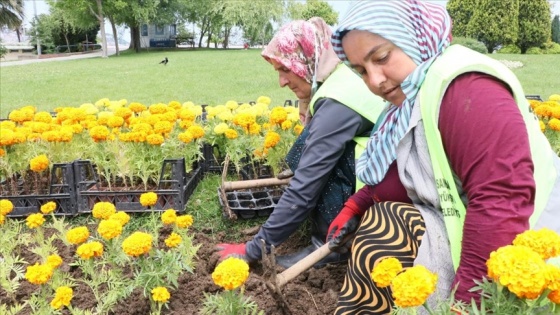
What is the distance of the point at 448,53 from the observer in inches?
58.8

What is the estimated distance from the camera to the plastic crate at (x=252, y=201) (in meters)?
2.93

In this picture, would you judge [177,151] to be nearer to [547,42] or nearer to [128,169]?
[128,169]

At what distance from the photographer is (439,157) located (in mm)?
1430

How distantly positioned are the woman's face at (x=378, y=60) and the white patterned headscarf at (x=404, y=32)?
20 millimetres

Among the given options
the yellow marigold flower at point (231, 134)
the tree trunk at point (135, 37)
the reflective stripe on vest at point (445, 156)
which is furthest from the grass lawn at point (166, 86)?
the tree trunk at point (135, 37)

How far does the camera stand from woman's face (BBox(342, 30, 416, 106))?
1.50 meters

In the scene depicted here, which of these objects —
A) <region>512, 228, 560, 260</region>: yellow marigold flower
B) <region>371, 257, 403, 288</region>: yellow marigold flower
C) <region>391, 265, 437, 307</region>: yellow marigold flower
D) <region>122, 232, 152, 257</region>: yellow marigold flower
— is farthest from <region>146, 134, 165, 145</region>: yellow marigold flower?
<region>512, 228, 560, 260</region>: yellow marigold flower

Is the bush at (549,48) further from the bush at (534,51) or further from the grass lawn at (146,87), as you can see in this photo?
the grass lawn at (146,87)

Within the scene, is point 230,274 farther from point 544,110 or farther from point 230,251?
point 544,110

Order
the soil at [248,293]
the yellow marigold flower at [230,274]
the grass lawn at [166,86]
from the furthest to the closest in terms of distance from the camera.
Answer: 1. the grass lawn at [166,86]
2. the soil at [248,293]
3. the yellow marigold flower at [230,274]

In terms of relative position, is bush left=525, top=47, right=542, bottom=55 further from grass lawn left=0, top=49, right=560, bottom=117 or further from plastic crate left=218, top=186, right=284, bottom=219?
plastic crate left=218, top=186, right=284, bottom=219

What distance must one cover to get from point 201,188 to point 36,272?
1.76 meters

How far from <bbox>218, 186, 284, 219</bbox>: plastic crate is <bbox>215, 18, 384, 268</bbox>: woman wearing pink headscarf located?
44 centimetres

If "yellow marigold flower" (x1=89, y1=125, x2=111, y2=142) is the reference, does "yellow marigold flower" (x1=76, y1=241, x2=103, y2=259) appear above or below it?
below
